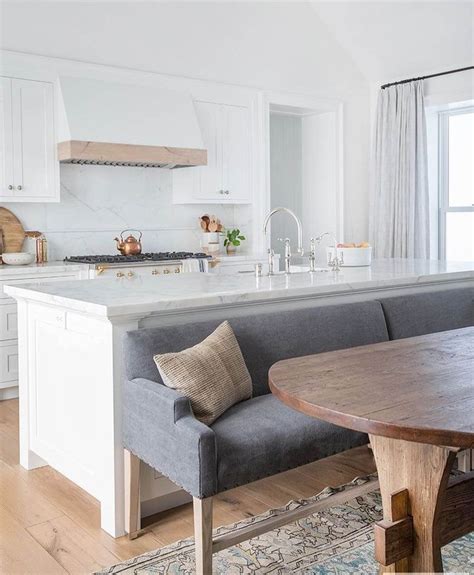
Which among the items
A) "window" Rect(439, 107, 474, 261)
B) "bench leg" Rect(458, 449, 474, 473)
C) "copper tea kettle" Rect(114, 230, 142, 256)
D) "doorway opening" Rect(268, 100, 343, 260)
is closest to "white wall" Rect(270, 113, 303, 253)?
"doorway opening" Rect(268, 100, 343, 260)

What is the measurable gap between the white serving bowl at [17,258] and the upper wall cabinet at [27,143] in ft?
1.31

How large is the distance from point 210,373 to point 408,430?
983mm

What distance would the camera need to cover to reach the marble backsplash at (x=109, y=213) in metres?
5.36

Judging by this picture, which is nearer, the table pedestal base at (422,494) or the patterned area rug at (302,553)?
the table pedestal base at (422,494)

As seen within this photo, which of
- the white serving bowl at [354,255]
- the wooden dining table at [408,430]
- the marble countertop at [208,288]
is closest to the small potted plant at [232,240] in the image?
the white serving bowl at [354,255]

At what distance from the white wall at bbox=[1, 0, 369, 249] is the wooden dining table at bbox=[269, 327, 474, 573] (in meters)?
3.93

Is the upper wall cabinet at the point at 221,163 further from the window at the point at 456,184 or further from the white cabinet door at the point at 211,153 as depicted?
the window at the point at 456,184

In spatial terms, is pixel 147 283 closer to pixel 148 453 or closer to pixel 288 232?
pixel 148 453

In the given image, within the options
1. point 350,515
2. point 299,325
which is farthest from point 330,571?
point 299,325

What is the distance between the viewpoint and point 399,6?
5930mm

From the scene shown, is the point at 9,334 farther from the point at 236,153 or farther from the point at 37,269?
the point at 236,153

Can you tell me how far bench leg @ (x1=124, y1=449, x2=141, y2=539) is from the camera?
8.23 ft

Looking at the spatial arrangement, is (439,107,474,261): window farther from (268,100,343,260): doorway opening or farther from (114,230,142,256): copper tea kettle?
(114,230,142,256): copper tea kettle

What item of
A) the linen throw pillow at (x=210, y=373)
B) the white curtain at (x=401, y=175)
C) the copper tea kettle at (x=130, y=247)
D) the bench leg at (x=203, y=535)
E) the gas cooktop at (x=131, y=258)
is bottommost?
the bench leg at (x=203, y=535)
